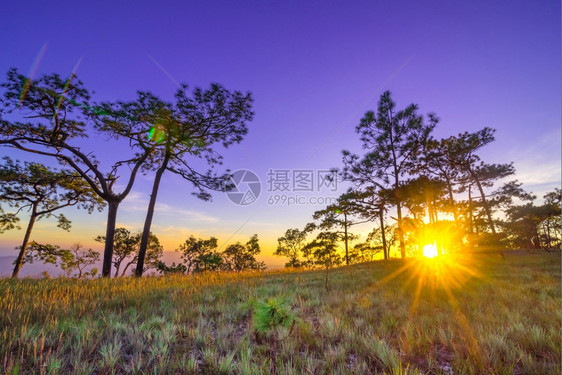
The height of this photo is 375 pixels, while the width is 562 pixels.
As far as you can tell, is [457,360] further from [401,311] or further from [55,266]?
[55,266]

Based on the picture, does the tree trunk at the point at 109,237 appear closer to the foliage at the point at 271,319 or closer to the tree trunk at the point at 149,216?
the tree trunk at the point at 149,216

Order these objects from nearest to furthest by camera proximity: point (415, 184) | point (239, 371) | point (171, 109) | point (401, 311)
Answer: point (239, 371), point (401, 311), point (171, 109), point (415, 184)

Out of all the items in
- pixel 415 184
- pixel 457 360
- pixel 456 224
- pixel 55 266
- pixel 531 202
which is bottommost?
pixel 55 266

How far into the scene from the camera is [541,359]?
97.3 inches

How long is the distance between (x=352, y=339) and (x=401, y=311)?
1.95 meters

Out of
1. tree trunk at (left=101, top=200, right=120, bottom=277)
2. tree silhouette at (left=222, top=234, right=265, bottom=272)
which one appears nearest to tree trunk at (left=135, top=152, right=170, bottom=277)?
tree trunk at (left=101, top=200, right=120, bottom=277)

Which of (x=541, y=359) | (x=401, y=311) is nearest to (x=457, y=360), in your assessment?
A: (x=541, y=359)

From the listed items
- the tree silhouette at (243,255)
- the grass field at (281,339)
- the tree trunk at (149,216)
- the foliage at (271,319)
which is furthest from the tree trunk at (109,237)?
the tree silhouette at (243,255)

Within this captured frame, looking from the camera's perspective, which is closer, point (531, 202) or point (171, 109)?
point (171, 109)

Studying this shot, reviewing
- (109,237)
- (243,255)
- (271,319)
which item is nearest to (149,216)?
(109,237)

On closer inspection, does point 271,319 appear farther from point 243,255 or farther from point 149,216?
point 243,255

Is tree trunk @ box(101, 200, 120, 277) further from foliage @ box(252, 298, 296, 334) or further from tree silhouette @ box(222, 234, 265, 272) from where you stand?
tree silhouette @ box(222, 234, 265, 272)

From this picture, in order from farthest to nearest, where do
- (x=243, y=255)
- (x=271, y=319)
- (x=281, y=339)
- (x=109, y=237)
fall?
1. (x=243, y=255)
2. (x=109, y=237)
3. (x=271, y=319)
4. (x=281, y=339)

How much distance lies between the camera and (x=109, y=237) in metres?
12.1
